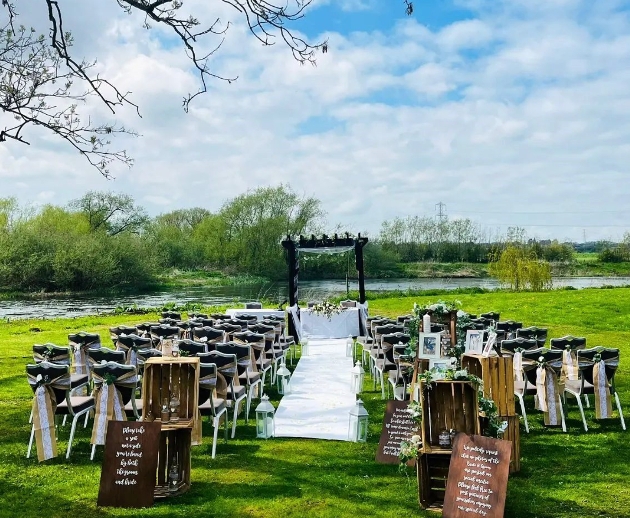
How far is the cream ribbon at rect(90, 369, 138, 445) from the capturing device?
6820 millimetres

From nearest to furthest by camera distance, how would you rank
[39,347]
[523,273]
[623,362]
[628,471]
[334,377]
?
[628,471], [39,347], [334,377], [623,362], [523,273]

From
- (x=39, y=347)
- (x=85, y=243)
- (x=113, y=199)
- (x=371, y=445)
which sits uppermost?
(x=113, y=199)

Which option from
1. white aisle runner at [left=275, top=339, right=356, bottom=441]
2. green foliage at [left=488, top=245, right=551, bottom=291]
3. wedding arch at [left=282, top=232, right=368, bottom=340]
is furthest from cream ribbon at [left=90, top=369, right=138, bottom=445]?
green foliage at [left=488, top=245, right=551, bottom=291]

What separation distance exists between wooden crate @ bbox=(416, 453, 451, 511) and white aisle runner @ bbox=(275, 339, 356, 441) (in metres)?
2.42

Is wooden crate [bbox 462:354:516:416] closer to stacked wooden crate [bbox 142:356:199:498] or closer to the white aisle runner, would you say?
the white aisle runner

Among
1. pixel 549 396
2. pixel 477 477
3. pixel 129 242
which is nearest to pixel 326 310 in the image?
pixel 549 396

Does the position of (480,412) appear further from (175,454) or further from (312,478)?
(175,454)

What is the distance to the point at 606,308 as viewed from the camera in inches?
917

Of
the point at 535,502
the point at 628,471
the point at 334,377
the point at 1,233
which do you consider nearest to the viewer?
the point at 535,502

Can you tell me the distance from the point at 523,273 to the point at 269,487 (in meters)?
28.7

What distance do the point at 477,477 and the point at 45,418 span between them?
4.30 m

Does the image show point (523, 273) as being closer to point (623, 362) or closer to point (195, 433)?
point (623, 362)

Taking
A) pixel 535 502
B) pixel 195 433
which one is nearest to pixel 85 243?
pixel 195 433

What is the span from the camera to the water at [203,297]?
31.8 metres
